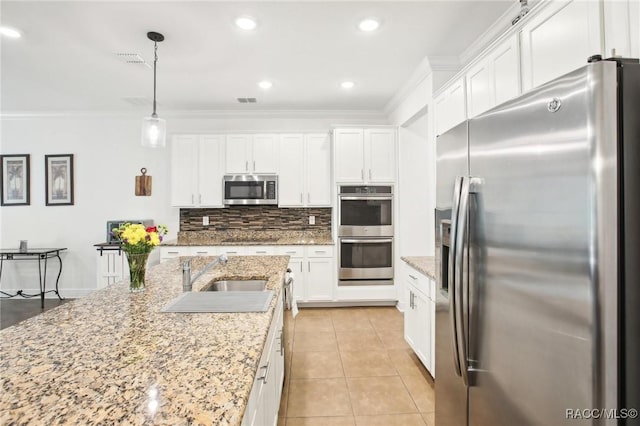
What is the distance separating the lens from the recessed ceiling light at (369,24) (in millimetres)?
2314

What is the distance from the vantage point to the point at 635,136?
0.80m

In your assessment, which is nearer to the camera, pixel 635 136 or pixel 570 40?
pixel 635 136

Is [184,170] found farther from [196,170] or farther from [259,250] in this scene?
[259,250]

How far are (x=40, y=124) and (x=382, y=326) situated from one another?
226 inches

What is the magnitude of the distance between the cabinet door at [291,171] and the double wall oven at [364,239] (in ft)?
2.19

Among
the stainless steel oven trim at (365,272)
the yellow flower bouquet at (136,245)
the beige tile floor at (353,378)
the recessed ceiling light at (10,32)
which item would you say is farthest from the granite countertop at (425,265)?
the recessed ceiling light at (10,32)

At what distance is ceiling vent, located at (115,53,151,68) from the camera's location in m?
2.85

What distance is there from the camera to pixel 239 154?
4.41 metres

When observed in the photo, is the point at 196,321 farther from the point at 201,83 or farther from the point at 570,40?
the point at 201,83

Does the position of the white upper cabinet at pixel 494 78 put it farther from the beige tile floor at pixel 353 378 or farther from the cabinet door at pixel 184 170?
the cabinet door at pixel 184 170

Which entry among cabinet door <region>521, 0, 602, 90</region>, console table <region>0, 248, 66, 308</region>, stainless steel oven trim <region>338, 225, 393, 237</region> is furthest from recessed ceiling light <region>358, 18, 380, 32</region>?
console table <region>0, 248, 66, 308</region>

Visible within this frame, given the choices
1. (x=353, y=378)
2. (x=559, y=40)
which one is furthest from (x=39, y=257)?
(x=559, y=40)

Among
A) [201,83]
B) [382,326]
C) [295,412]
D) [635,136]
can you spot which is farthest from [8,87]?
[635,136]

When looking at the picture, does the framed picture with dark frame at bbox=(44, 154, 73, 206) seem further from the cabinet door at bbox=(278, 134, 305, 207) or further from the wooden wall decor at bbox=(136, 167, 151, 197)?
the cabinet door at bbox=(278, 134, 305, 207)
